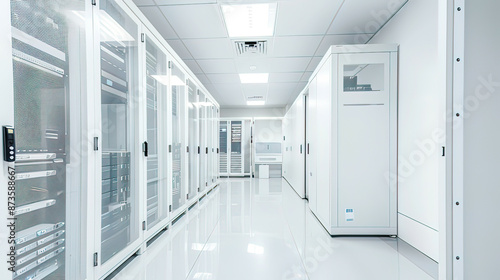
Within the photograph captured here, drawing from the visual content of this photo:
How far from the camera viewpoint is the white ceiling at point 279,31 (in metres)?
2.54

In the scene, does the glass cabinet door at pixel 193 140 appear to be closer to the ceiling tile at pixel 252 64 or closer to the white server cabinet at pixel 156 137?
the ceiling tile at pixel 252 64

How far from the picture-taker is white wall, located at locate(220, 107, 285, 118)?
887cm

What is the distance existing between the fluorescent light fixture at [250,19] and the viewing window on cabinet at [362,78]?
1053mm

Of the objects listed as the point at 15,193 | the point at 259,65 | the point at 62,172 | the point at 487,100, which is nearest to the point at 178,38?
the point at 259,65

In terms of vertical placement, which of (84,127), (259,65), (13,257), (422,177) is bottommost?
(13,257)

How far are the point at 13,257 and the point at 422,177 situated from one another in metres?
2.85

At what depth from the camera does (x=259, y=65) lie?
4363 millimetres

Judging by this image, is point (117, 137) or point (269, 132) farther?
point (269, 132)

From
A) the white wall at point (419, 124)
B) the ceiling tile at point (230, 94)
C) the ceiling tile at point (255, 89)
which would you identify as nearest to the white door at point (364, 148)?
the white wall at point (419, 124)

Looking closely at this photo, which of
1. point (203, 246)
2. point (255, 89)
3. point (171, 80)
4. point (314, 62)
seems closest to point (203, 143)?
point (171, 80)

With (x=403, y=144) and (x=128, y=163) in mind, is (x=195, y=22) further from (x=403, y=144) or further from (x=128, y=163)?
(x=403, y=144)

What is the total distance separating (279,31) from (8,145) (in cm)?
290

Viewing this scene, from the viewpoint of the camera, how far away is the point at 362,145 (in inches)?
102

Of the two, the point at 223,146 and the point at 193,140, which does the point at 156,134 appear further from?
the point at 223,146
